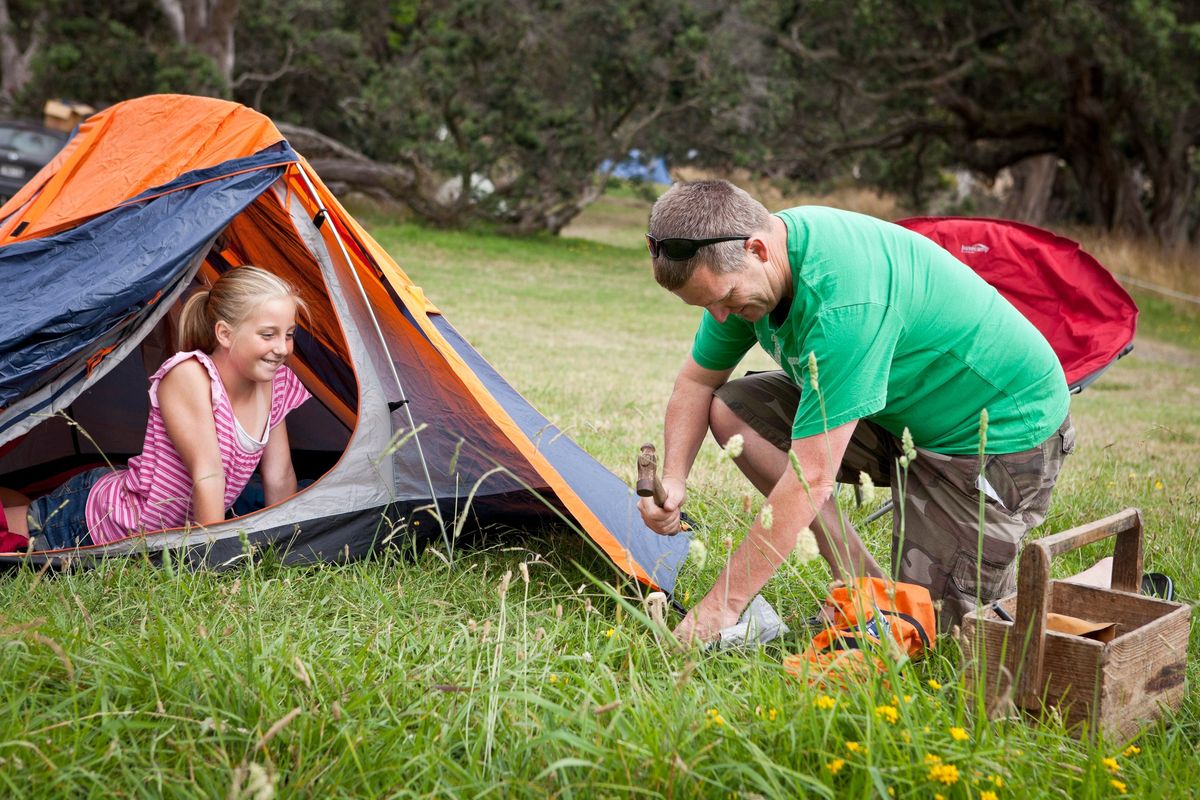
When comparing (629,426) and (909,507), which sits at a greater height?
(909,507)

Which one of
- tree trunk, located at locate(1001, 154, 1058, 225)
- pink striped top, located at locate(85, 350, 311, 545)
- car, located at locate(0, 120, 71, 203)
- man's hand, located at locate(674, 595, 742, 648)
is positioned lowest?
tree trunk, located at locate(1001, 154, 1058, 225)

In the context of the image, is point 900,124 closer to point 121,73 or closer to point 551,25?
point 551,25

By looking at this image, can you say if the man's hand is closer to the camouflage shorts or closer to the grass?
the grass

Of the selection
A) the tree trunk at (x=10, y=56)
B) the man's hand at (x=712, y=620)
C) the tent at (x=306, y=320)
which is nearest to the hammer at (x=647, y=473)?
the man's hand at (x=712, y=620)

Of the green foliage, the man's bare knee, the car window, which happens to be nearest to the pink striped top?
the man's bare knee

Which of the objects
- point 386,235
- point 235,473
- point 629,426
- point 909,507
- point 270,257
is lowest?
point 386,235

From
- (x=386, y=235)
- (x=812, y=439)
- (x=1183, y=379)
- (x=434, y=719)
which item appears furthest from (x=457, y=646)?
(x=386, y=235)

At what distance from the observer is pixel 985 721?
1868mm

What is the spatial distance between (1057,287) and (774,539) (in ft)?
4.56

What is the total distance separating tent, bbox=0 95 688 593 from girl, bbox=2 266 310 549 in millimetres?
122

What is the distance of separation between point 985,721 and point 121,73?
17683mm

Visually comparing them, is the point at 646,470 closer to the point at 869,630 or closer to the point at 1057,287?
the point at 869,630

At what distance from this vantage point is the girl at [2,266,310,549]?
3.20 metres

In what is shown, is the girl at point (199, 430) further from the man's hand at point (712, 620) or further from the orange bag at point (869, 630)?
the orange bag at point (869, 630)
